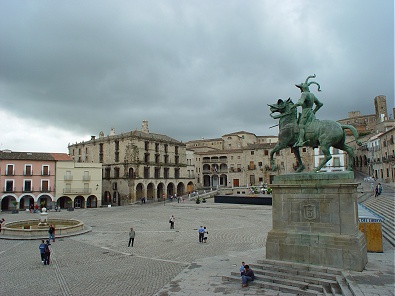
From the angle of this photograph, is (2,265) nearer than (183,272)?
No

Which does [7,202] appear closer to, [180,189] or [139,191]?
[139,191]

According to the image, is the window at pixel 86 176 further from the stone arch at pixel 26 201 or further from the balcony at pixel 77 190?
the stone arch at pixel 26 201

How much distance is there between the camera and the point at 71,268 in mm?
13094

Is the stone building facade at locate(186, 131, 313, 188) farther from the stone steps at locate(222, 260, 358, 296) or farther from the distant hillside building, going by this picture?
the stone steps at locate(222, 260, 358, 296)

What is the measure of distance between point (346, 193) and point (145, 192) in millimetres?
47322

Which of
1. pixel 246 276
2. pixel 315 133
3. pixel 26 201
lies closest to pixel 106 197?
pixel 26 201

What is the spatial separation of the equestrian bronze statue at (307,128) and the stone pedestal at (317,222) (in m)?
1.03

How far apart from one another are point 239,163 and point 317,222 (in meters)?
59.7

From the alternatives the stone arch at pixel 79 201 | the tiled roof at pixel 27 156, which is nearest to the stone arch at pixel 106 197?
the stone arch at pixel 79 201

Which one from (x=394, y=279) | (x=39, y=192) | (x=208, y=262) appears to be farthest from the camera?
(x=39, y=192)

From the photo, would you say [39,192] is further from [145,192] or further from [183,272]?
[183,272]

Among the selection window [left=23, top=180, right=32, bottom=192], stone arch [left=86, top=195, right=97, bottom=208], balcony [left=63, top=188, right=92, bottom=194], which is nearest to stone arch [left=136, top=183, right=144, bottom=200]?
stone arch [left=86, top=195, right=97, bottom=208]

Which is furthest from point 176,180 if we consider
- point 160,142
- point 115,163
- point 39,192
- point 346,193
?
point 346,193

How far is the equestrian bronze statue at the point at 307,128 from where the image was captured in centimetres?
1118
